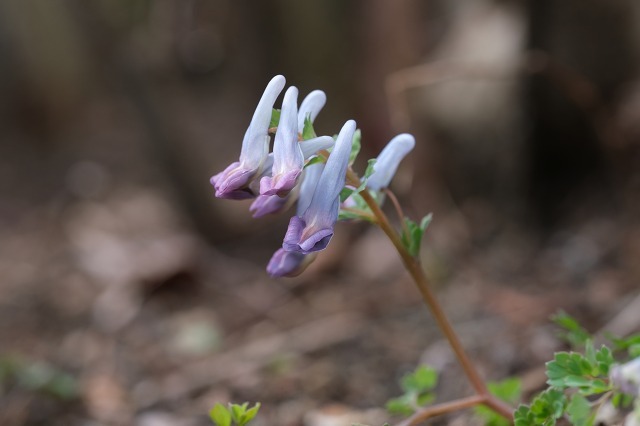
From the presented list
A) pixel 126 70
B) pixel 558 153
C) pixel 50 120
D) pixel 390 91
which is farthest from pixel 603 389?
pixel 50 120

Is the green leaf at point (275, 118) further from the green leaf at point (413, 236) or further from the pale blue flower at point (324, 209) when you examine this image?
the green leaf at point (413, 236)

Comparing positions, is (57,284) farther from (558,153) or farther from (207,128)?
(558,153)

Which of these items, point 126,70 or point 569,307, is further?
point 126,70

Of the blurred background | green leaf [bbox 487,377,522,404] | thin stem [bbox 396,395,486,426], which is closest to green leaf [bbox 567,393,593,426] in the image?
thin stem [bbox 396,395,486,426]

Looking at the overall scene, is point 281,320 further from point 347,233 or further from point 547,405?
point 547,405

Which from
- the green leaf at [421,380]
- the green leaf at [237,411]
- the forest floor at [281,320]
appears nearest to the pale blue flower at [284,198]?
the green leaf at [237,411]

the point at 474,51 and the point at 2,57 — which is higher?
the point at 2,57

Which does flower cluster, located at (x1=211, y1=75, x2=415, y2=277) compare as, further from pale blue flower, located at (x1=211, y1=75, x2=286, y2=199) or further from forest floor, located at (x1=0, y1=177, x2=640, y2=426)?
forest floor, located at (x1=0, y1=177, x2=640, y2=426)

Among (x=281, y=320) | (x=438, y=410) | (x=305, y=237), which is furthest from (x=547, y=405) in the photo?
(x=281, y=320)
